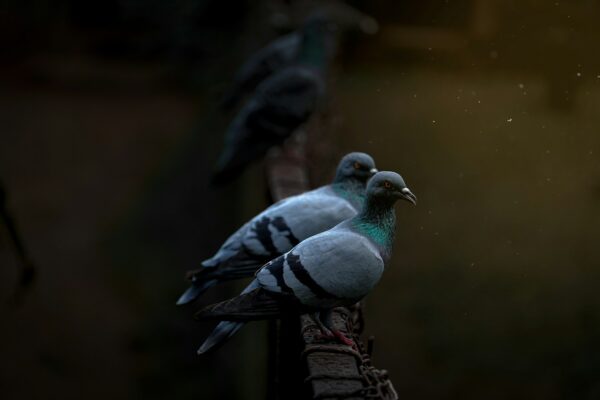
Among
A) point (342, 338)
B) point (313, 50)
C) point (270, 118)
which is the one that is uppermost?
point (313, 50)

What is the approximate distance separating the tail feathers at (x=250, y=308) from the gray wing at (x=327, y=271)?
0.09ft

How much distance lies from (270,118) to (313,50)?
2.23 feet

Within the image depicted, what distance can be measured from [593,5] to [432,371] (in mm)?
2519

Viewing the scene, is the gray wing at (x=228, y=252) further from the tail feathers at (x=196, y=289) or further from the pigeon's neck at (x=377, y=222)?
the pigeon's neck at (x=377, y=222)

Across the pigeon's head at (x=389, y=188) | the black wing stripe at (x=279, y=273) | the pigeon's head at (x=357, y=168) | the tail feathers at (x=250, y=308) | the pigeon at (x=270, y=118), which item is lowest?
the tail feathers at (x=250, y=308)

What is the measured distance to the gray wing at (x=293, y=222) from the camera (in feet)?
9.18

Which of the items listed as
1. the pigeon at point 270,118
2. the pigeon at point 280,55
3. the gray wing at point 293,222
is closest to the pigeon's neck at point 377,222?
the gray wing at point 293,222

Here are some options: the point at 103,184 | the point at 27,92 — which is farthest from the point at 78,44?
the point at 103,184

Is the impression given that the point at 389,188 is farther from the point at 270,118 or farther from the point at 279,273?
the point at 270,118

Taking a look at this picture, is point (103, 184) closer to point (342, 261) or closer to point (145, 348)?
point (145, 348)

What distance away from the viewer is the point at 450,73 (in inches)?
142

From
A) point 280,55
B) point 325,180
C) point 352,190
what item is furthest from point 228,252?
point 280,55

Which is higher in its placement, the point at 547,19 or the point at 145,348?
the point at 547,19

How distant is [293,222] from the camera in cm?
281
